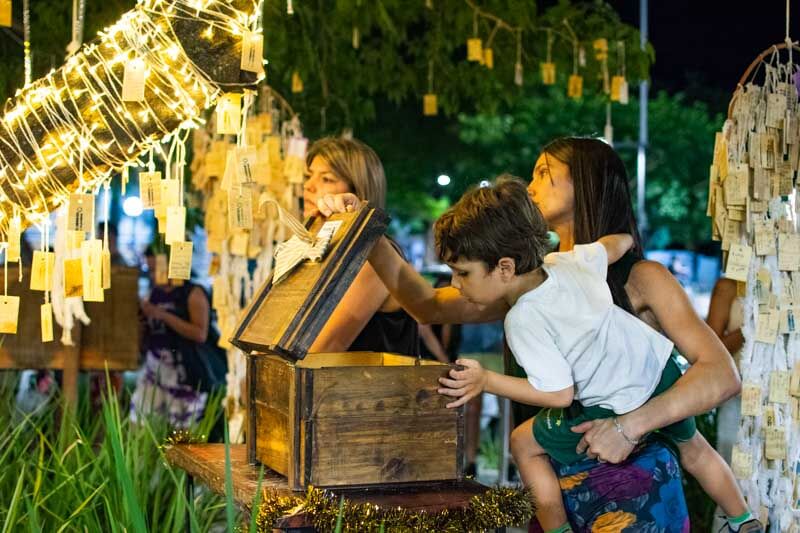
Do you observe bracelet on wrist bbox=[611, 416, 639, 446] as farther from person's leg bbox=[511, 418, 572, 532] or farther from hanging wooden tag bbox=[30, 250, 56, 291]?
hanging wooden tag bbox=[30, 250, 56, 291]

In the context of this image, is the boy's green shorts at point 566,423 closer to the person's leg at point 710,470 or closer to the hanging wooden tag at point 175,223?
the person's leg at point 710,470

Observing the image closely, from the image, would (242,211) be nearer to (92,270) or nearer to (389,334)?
(92,270)

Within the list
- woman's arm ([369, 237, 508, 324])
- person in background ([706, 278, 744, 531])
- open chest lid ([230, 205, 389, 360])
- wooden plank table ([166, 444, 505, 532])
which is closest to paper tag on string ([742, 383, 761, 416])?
person in background ([706, 278, 744, 531])

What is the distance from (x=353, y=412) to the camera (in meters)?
2.11

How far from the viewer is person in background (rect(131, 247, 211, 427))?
5.82m

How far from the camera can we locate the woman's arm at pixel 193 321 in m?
5.95

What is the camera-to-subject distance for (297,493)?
208 cm

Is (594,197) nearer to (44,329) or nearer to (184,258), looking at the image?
(184,258)

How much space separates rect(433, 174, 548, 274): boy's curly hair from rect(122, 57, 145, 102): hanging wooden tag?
0.70 metres

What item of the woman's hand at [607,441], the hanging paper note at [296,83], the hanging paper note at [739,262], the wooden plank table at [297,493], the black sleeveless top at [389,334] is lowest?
the wooden plank table at [297,493]

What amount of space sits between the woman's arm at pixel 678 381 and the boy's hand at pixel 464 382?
1.25 feet

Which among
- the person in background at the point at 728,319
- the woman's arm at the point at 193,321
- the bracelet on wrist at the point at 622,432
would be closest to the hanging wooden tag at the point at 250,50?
Answer: the bracelet on wrist at the point at 622,432

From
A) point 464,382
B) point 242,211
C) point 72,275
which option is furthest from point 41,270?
point 464,382

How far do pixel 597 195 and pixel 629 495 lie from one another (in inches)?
28.7
